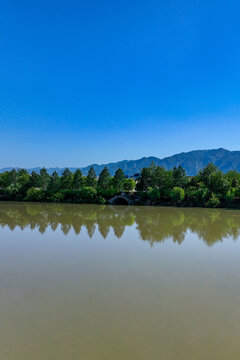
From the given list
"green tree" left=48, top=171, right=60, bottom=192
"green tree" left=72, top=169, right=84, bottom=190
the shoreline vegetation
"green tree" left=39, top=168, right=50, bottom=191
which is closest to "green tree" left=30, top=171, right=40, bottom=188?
the shoreline vegetation

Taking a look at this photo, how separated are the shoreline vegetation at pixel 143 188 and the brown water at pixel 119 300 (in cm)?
2069

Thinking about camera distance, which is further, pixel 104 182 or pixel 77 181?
pixel 77 181

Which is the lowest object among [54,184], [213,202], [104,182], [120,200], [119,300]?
[119,300]

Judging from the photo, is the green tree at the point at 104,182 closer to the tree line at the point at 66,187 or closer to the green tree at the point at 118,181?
the tree line at the point at 66,187

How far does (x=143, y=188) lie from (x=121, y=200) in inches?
171

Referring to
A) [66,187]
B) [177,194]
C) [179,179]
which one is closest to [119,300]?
[177,194]

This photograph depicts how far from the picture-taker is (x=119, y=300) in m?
7.44

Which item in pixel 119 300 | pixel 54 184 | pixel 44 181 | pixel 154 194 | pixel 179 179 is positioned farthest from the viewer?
pixel 44 181

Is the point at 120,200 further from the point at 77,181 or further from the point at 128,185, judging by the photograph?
the point at 77,181

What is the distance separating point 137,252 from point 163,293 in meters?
5.20

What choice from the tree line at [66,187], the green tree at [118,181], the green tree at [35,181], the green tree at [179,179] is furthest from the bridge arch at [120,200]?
the green tree at [35,181]

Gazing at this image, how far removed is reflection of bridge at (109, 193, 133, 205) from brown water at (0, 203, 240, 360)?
23461 millimetres

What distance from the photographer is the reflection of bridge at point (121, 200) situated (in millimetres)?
39075

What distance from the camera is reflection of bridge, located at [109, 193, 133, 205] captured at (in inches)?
1538
